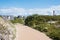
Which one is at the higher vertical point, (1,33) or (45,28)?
(1,33)

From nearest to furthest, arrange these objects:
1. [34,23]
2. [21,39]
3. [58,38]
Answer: [21,39]
[58,38]
[34,23]

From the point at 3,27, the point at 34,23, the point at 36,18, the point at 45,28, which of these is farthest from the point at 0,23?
the point at 36,18

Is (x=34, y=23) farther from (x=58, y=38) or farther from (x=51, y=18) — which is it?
(x=58, y=38)

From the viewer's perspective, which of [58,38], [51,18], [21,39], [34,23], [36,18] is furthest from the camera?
[51,18]

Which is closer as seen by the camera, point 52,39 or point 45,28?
point 52,39

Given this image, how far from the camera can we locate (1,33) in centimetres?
1073

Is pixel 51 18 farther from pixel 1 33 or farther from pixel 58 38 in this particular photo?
pixel 1 33

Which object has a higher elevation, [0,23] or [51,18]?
→ [0,23]

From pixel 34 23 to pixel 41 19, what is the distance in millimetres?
4045

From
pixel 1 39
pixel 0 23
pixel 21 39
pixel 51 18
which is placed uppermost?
pixel 0 23

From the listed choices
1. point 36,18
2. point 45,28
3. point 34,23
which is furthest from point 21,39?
point 36,18

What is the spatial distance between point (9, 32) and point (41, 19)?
23276mm

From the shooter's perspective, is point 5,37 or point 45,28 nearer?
point 5,37

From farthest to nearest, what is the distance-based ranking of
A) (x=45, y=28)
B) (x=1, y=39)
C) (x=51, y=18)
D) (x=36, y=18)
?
(x=51, y=18), (x=36, y=18), (x=45, y=28), (x=1, y=39)
